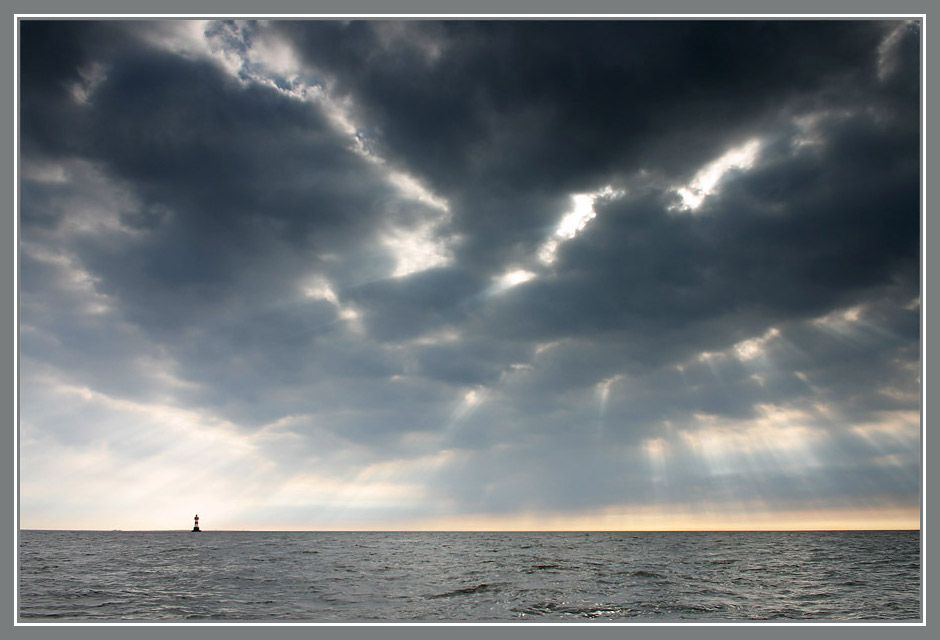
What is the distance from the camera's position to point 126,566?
51.8m

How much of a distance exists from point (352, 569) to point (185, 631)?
39.7 metres

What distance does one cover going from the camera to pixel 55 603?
89.1 ft

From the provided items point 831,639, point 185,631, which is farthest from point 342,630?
point 831,639

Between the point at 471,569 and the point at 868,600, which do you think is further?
the point at 471,569
